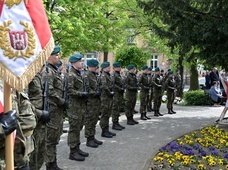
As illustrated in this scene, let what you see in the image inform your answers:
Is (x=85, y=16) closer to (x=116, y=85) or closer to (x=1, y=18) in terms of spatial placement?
(x=116, y=85)

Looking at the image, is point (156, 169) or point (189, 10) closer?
point (156, 169)

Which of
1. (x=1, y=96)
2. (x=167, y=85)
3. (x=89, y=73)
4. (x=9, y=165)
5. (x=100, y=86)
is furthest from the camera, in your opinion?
(x=167, y=85)

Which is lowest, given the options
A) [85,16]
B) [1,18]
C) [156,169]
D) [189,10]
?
[156,169]

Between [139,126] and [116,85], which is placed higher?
[116,85]

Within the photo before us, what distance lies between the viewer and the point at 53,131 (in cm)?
621

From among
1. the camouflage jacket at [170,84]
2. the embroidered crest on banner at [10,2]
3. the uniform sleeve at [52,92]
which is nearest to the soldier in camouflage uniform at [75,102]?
the uniform sleeve at [52,92]

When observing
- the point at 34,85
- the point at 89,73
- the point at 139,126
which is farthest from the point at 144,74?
the point at 34,85

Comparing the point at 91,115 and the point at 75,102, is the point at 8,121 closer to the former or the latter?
the point at 75,102

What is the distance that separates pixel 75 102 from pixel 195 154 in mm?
2716

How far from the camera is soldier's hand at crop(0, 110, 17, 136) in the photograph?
2957mm

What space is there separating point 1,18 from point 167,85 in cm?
1295

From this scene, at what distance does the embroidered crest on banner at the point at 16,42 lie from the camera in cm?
309

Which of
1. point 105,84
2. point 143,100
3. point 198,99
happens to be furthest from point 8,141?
point 198,99

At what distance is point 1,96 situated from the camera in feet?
10.6
